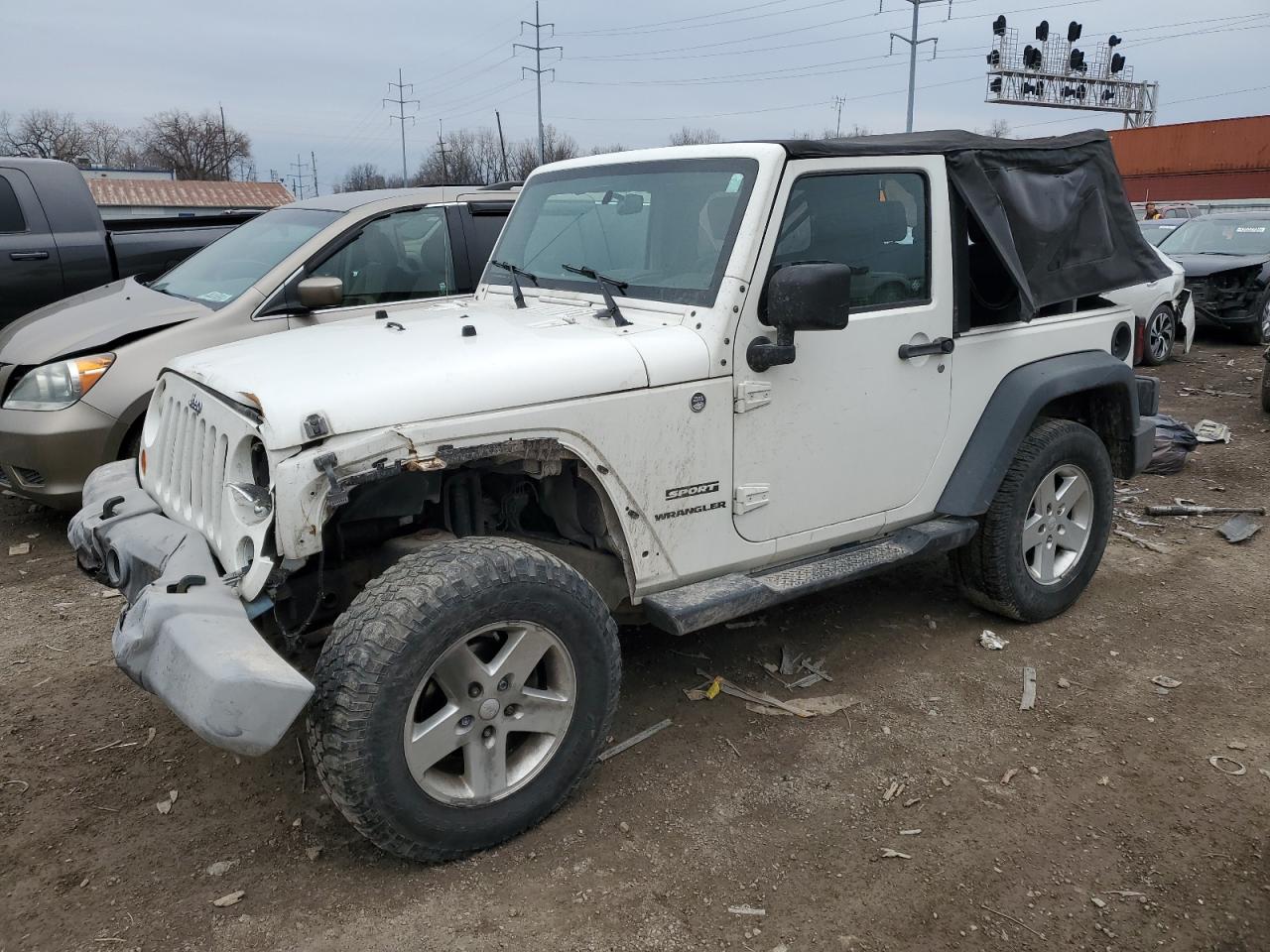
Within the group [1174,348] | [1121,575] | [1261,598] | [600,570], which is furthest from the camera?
[1174,348]

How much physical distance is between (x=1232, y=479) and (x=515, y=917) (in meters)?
6.36

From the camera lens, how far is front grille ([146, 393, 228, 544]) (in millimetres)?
2951

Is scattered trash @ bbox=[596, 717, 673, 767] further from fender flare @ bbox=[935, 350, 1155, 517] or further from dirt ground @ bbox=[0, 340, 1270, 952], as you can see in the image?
fender flare @ bbox=[935, 350, 1155, 517]

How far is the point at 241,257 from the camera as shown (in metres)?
6.10

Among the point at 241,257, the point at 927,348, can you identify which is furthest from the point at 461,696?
the point at 241,257

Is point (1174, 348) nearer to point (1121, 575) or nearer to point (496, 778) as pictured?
point (1121, 575)

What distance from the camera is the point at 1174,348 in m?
12.5

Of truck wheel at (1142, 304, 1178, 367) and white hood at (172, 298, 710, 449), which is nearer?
white hood at (172, 298, 710, 449)

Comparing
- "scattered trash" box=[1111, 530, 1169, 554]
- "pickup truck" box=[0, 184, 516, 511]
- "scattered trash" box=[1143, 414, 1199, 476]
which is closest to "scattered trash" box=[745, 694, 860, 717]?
"pickup truck" box=[0, 184, 516, 511]

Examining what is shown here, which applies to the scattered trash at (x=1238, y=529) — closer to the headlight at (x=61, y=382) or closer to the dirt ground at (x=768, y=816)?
the dirt ground at (x=768, y=816)

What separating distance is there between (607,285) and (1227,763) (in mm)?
2820

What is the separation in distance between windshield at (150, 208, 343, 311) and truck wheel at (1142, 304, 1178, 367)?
9.03 m

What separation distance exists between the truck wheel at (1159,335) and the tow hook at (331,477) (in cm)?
1053

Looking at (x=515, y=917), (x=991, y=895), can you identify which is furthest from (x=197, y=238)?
(x=991, y=895)
